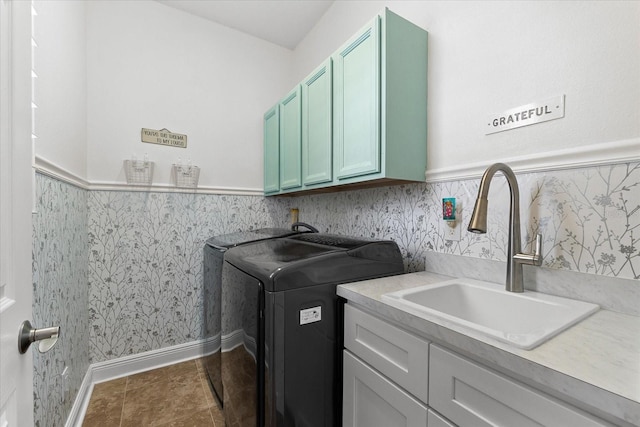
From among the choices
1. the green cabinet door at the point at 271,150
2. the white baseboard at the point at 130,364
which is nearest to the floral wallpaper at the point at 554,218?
the green cabinet door at the point at 271,150

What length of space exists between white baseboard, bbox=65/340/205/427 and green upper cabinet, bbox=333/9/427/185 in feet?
6.18

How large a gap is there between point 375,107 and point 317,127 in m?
0.56

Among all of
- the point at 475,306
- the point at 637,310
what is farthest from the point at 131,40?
the point at 637,310

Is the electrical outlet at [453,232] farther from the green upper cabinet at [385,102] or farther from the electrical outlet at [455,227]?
the green upper cabinet at [385,102]

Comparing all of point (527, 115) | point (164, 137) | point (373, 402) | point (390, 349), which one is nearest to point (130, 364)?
point (164, 137)

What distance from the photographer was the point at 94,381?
1982 mm

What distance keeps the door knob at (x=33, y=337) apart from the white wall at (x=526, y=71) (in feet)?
5.06

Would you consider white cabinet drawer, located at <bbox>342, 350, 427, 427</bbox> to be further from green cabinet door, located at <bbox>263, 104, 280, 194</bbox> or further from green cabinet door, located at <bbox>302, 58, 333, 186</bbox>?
green cabinet door, located at <bbox>263, 104, 280, 194</bbox>

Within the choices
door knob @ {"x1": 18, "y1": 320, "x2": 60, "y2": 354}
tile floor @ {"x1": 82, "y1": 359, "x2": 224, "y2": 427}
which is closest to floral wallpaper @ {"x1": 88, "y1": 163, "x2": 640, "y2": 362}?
tile floor @ {"x1": 82, "y1": 359, "x2": 224, "y2": 427}

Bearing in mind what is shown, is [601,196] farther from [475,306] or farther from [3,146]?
[3,146]

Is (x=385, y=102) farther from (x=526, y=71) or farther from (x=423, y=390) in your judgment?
(x=423, y=390)

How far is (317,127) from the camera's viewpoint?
6.09 ft

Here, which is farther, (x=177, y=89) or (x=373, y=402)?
(x=177, y=89)

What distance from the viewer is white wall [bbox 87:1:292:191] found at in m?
2.05
